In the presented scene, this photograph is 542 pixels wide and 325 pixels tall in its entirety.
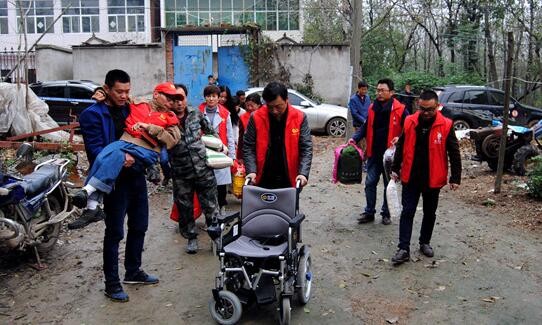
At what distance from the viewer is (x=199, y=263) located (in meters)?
5.53

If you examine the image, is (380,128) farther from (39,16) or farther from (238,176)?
(39,16)

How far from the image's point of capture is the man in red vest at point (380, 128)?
21.2 feet

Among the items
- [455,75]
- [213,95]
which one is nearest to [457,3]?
[455,75]

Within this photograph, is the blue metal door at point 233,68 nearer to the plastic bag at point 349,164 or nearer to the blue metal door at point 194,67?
the blue metal door at point 194,67

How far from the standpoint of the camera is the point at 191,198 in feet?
18.9

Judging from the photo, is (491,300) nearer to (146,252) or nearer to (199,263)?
(199,263)

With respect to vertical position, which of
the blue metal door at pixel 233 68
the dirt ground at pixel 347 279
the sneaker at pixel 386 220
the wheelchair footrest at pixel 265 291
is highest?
the blue metal door at pixel 233 68

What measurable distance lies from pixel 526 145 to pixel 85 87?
40.7 feet

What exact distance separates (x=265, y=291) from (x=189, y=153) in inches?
79.3

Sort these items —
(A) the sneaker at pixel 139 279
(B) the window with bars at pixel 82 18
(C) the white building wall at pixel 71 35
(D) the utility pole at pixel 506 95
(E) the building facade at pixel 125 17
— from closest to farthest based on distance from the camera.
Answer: (A) the sneaker at pixel 139 279
(D) the utility pole at pixel 506 95
(E) the building facade at pixel 125 17
(C) the white building wall at pixel 71 35
(B) the window with bars at pixel 82 18

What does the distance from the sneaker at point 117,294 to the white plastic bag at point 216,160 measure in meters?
1.64

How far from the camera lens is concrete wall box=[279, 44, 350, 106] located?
2070 cm

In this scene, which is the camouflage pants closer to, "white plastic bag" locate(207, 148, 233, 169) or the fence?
"white plastic bag" locate(207, 148, 233, 169)

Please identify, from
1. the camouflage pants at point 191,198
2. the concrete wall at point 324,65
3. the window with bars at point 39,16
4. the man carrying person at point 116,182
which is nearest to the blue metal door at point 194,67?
the concrete wall at point 324,65
